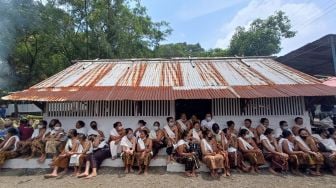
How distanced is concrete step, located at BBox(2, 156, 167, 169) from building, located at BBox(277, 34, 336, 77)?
757 cm

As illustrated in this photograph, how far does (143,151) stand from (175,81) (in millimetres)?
3146

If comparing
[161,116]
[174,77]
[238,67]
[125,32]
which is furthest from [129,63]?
[125,32]

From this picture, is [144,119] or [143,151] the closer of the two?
[143,151]

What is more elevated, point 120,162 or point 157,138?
point 157,138

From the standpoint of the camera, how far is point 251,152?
23.1 ft

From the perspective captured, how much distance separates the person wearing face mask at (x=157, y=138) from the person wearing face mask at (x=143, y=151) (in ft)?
1.33

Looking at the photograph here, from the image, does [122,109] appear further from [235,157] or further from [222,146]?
[235,157]

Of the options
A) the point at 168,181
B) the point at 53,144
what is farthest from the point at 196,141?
the point at 53,144

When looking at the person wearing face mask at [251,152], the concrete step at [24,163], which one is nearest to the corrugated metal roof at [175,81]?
the person wearing face mask at [251,152]

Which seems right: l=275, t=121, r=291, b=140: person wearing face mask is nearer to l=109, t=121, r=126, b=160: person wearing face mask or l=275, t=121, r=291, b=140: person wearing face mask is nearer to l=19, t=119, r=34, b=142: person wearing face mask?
l=109, t=121, r=126, b=160: person wearing face mask

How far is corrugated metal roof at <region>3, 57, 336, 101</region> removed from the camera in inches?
321

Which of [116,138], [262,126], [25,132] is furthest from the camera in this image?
[25,132]

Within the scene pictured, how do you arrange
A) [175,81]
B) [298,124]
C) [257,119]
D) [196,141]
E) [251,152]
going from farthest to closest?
[175,81] < [257,119] < [298,124] < [196,141] < [251,152]

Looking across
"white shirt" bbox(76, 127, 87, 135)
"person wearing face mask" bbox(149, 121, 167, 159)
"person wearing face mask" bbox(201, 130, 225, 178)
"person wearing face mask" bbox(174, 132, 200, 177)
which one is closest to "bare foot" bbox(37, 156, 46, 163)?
"white shirt" bbox(76, 127, 87, 135)
